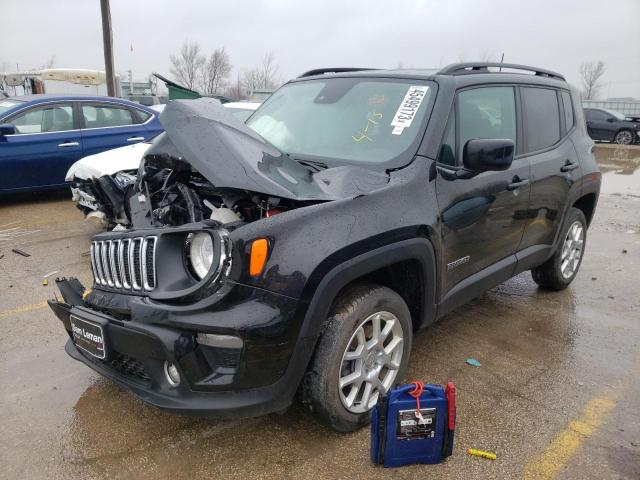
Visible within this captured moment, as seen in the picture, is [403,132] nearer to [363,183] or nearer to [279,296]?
[363,183]

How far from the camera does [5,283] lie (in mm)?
4648

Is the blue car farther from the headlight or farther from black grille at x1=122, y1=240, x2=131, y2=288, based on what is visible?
the headlight

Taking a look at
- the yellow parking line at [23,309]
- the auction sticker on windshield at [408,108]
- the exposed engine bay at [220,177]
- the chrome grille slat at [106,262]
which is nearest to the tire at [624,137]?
the auction sticker on windshield at [408,108]

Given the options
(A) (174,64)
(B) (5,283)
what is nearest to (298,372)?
(B) (5,283)

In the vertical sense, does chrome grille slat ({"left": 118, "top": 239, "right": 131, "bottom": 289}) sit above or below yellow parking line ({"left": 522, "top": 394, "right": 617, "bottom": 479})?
above

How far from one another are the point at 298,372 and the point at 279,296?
0.39 m

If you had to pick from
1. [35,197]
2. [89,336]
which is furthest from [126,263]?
[35,197]

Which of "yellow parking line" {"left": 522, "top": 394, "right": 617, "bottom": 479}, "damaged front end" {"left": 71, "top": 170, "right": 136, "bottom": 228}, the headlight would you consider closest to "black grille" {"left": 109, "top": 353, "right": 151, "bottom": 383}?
the headlight

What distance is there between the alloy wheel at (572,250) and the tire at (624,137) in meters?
19.0

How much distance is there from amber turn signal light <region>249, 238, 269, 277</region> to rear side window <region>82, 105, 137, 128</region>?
6622 mm

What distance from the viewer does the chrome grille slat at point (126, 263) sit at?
7.50ft

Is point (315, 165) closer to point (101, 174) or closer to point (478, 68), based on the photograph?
point (478, 68)

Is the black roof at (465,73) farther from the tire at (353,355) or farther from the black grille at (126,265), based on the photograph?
the black grille at (126,265)

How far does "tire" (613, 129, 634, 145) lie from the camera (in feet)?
67.9
